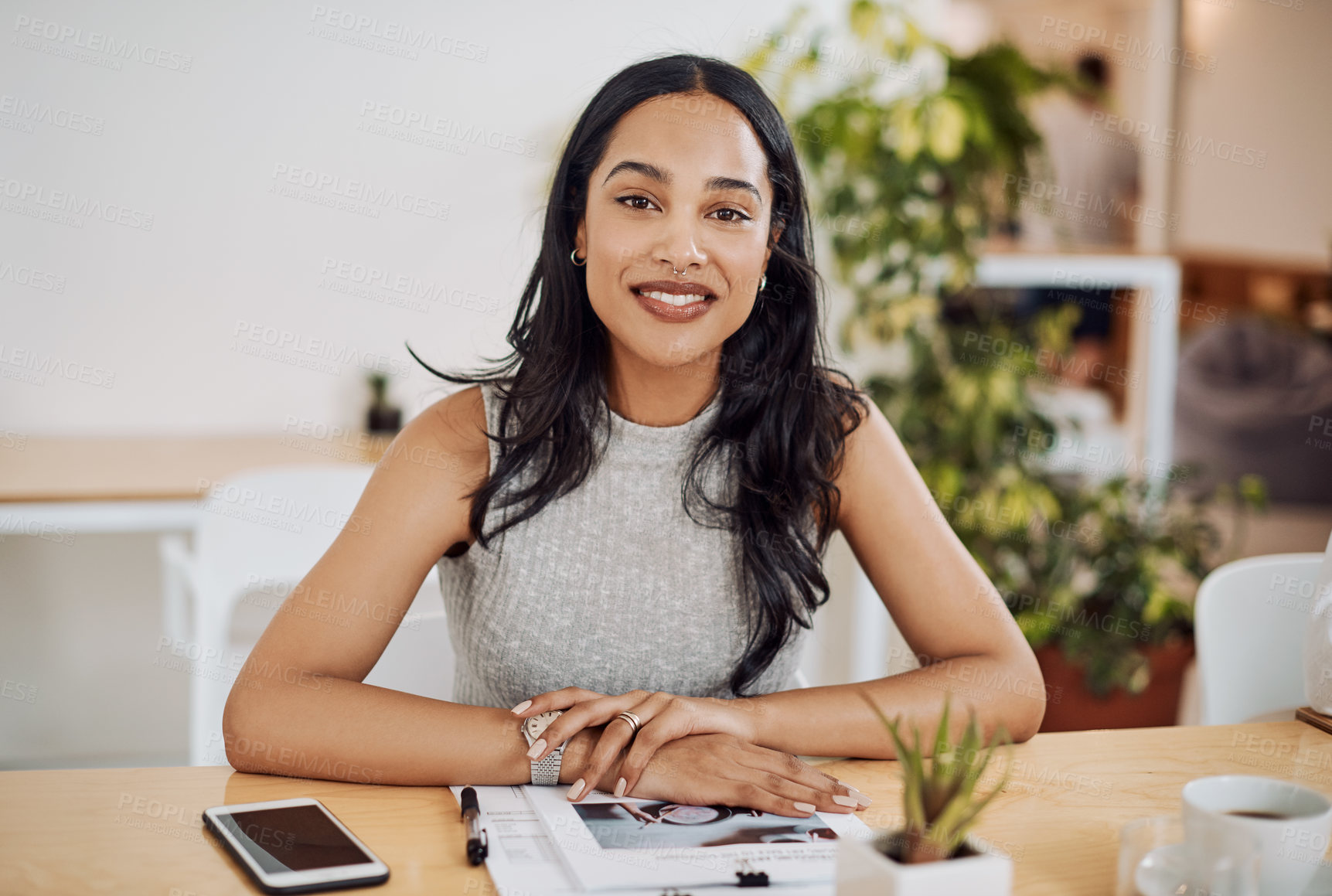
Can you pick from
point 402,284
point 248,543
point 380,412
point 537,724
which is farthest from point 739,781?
point 402,284

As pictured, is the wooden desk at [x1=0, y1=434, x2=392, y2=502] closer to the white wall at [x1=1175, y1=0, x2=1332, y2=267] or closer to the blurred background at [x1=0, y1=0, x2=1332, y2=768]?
the blurred background at [x1=0, y1=0, x2=1332, y2=768]

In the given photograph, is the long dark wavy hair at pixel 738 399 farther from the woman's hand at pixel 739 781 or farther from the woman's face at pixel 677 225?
the woman's hand at pixel 739 781

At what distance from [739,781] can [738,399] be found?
1.85 feet

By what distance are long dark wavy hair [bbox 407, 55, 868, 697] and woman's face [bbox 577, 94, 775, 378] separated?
0.13ft

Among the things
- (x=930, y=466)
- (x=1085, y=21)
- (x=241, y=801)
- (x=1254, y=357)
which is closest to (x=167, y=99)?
(x=930, y=466)

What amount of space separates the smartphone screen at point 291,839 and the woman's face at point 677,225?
2.12 feet

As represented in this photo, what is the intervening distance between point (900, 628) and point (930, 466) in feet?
4.51

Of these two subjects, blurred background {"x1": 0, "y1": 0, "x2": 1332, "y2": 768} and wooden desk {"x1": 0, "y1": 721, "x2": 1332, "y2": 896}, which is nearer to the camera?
wooden desk {"x1": 0, "y1": 721, "x2": 1332, "y2": 896}

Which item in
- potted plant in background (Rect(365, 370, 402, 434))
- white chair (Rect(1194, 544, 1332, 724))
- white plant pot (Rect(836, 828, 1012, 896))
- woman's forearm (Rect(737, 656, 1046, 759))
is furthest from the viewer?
potted plant in background (Rect(365, 370, 402, 434))

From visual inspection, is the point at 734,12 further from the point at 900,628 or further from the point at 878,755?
the point at 878,755

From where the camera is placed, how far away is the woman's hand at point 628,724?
1057mm

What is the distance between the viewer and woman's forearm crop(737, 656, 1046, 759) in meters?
1.18

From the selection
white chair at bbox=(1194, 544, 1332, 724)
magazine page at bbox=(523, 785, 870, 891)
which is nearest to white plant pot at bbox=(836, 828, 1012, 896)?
magazine page at bbox=(523, 785, 870, 891)

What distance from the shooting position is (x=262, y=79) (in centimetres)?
297
